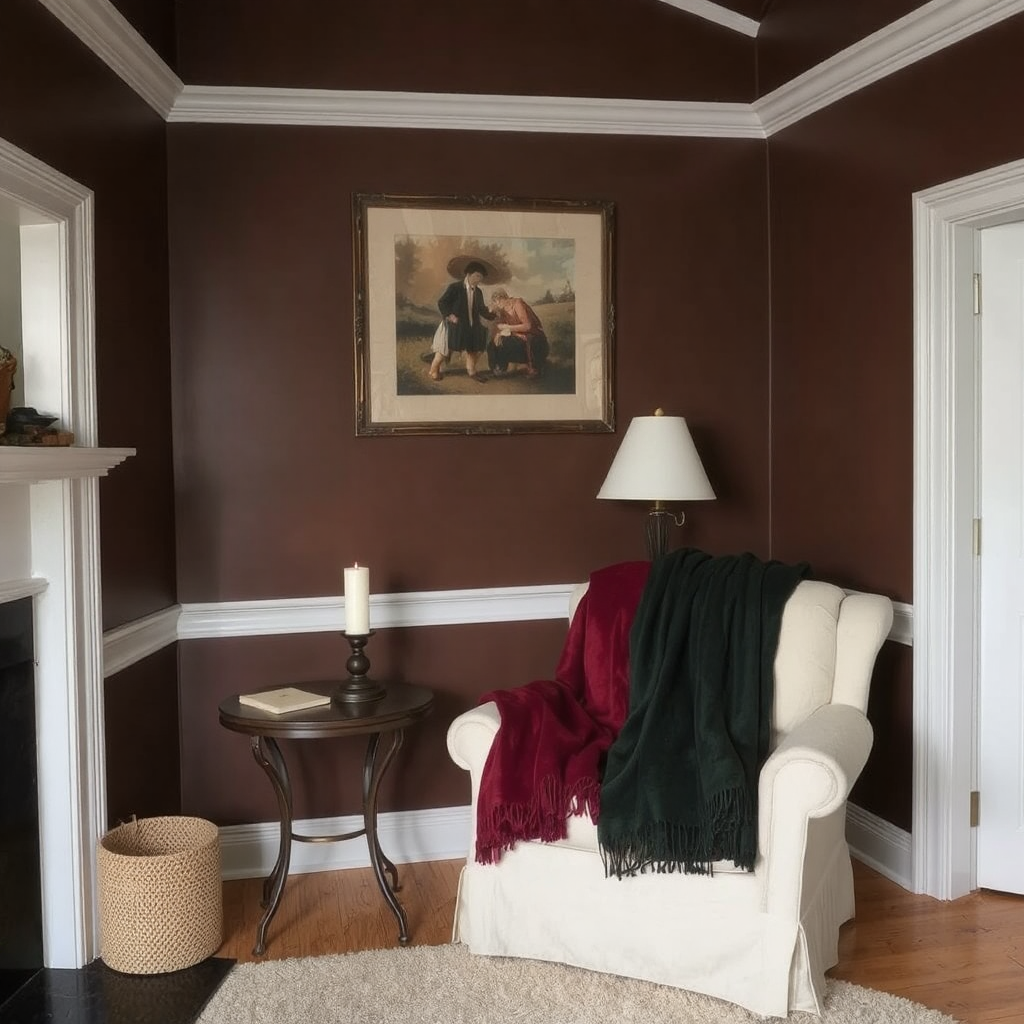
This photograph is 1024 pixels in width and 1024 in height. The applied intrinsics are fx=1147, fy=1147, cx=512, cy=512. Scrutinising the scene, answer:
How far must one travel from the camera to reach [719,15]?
13.0 feet

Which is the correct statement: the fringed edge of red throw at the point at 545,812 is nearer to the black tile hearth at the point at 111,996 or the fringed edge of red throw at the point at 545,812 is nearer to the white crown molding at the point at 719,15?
the black tile hearth at the point at 111,996

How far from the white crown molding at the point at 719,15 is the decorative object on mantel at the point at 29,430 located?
255 cm

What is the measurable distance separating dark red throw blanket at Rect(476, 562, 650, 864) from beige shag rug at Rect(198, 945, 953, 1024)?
311mm

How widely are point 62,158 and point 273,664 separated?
5.55ft

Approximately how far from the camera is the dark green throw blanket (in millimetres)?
2703

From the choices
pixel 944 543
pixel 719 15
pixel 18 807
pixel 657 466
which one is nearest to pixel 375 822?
pixel 18 807

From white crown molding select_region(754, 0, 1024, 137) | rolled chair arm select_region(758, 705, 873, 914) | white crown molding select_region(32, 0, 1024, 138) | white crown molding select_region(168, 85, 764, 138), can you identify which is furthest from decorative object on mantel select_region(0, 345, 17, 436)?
white crown molding select_region(754, 0, 1024, 137)

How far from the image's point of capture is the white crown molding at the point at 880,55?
304cm

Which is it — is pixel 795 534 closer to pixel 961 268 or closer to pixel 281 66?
pixel 961 268

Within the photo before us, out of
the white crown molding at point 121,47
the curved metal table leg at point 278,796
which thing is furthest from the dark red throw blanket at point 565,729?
the white crown molding at point 121,47

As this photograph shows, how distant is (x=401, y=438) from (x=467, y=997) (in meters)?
1.77

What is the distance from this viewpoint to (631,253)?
3.96 m

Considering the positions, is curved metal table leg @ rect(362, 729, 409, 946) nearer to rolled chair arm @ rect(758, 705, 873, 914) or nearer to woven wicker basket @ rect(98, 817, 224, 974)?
woven wicker basket @ rect(98, 817, 224, 974)

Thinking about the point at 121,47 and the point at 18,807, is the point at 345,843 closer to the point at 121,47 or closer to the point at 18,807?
the point at 18,807
